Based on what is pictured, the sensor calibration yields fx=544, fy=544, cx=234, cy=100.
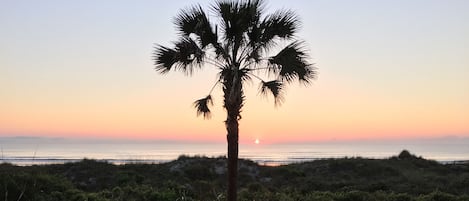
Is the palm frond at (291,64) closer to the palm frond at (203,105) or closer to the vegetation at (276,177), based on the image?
the palm frond at (203,105)

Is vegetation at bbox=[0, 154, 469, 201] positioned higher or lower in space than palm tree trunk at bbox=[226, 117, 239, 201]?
lower

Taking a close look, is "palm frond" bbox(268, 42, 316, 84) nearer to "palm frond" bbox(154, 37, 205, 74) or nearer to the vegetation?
"palm frond" bbox(154, 37, 205, 74)

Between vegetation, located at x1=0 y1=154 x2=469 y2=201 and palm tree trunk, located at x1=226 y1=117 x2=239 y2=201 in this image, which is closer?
palm tree trunk, located at x1=226 y1=117 x2=239 y2=201

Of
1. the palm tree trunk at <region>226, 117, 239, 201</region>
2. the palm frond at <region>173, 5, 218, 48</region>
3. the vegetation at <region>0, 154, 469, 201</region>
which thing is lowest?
the vegetation at <region>0, 154, 469, 201</region>

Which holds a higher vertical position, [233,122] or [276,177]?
[233,122]

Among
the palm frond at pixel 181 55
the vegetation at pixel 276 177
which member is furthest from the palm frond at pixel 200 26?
the vegetation at pixel 276 177

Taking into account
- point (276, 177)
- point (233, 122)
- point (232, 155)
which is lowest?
point (276, 177)

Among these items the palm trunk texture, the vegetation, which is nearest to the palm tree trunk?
the palm trunk texture

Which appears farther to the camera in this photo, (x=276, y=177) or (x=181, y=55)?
(x=276, y=177)

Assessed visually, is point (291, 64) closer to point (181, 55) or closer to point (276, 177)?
point (181, 55)

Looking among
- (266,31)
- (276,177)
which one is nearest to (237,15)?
(266,31)

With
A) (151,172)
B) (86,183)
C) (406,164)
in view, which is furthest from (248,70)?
(406,164)

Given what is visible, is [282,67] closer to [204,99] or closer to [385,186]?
[204,99]

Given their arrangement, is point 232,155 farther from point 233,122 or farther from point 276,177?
point 276,177
